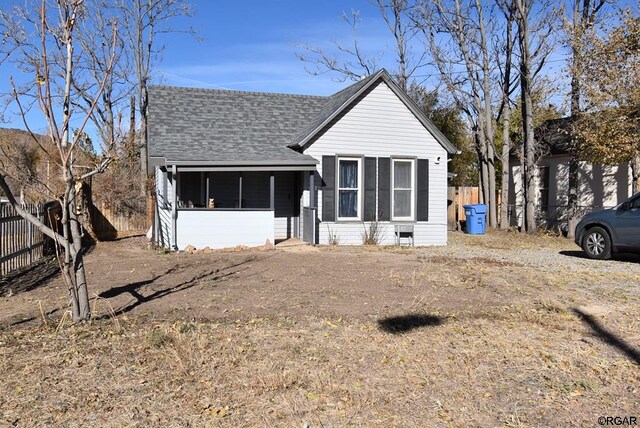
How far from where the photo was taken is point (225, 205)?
53.9 feet

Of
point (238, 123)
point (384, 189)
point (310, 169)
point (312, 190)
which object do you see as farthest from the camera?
point (238, 123)

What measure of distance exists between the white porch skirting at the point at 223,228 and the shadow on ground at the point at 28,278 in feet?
11.2

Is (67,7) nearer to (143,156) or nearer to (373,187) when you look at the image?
(373,187)

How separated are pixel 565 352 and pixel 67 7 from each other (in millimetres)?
6051

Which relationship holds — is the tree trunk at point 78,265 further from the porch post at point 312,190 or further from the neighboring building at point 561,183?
the neighboring building at point 561,183

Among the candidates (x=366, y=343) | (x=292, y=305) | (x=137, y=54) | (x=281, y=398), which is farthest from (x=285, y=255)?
(x=137, y=54)

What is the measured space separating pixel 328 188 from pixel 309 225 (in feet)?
3.77

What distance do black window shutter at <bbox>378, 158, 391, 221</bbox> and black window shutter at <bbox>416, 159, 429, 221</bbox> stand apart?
3.00 feet

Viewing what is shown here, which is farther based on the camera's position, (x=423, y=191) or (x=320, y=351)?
(x=423, y=191)

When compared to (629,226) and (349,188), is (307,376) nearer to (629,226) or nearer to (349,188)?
(629,226)

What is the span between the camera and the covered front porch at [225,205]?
46.5ft

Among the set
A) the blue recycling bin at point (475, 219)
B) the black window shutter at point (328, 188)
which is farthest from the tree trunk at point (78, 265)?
the blue recycling bin at point (475, 219)

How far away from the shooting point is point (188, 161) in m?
13.7

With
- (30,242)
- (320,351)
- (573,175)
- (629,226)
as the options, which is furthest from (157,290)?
(573,175)
